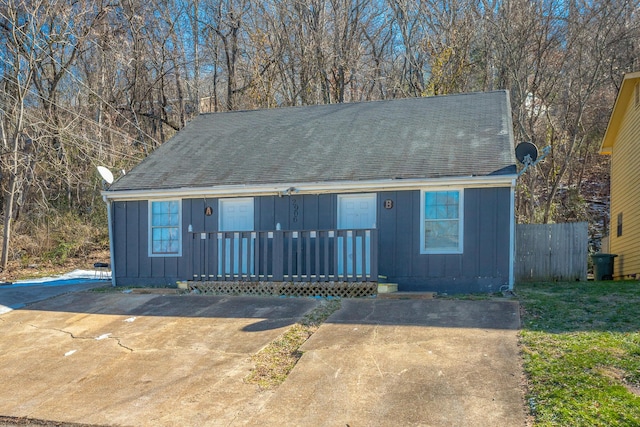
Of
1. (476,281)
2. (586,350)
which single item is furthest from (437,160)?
(586,350)

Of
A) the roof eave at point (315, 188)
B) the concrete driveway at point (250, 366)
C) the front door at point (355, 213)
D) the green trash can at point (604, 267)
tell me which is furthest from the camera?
the green trash can at point (604, 267)

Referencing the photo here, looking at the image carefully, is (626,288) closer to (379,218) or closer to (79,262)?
(379,218)

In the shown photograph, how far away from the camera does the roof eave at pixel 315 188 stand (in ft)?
32.2

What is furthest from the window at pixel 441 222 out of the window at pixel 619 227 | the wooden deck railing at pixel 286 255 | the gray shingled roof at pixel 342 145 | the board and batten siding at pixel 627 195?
the window at pixel 619 227

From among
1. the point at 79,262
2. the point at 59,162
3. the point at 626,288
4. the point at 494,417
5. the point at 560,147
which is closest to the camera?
the point at 494,417

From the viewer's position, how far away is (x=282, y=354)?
683cm

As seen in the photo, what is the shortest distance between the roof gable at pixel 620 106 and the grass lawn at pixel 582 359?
700 cm

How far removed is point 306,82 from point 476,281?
616 inches

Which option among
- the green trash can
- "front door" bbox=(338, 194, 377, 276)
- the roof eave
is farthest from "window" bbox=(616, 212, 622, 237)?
"front door" bbox=(338, 194, 377, 276)

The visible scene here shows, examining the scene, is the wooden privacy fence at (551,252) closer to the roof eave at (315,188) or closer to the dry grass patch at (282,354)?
the roof eave at (315,188)

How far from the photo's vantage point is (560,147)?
22.6 m

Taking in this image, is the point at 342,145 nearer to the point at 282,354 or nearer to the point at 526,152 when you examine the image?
the point at 526,152

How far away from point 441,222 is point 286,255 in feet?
10.1

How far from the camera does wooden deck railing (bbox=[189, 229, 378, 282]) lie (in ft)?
32.7
